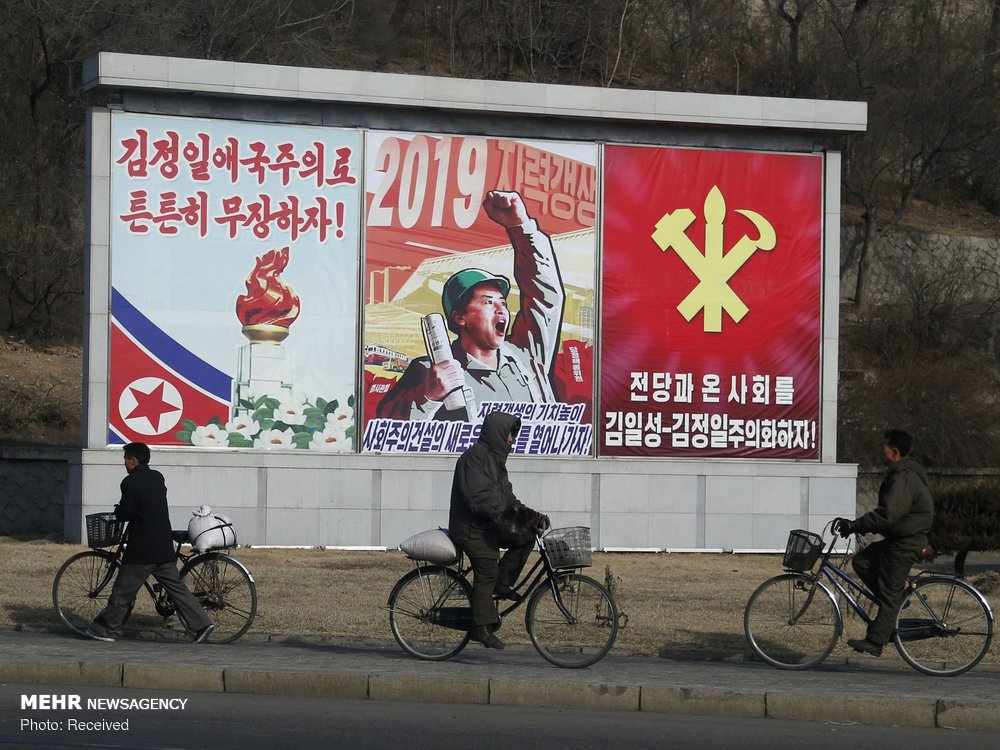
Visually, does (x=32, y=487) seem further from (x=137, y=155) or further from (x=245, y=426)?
(x=137, y=155)

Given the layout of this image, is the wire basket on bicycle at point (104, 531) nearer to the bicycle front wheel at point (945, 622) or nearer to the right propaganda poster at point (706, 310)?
the bicycle front wheel at point (945, 622)

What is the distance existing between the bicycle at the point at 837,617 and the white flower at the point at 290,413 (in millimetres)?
10650

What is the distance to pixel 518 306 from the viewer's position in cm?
2123

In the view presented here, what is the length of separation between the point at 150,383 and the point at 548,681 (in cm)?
1166

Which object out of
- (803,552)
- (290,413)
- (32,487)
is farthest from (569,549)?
(32,487)

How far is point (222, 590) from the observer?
1211cm

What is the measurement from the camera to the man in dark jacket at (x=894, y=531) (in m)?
10.8

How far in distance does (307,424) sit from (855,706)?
12344mm

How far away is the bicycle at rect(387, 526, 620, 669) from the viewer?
35.2ft

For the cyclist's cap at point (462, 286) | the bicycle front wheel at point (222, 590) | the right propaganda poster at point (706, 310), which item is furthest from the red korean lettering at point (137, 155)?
the bicycle front wheel at point (222, 590)

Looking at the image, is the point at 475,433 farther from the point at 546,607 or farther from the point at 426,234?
the point at 546,607

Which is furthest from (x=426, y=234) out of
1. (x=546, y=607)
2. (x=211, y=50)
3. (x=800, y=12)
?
(x=800, y=12)

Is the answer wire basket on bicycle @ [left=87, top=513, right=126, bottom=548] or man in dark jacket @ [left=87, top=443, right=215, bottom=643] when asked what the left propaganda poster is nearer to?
wire basket on bicycle @ [left=87, top=513, right=126, bottom=548]

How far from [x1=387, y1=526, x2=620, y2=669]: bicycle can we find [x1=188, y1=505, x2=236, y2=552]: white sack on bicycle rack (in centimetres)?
181
